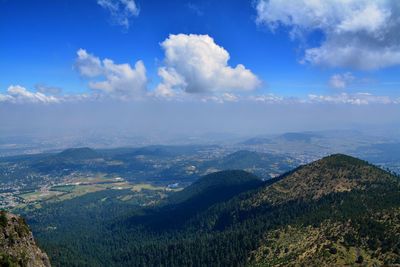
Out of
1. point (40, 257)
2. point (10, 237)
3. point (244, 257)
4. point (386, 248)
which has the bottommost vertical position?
point (244, 257)

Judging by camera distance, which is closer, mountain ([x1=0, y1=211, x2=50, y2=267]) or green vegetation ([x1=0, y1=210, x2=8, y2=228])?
mountain ([x1=0, y1=211, x2=50, y2=267])

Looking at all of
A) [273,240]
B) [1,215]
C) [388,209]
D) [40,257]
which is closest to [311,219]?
[273,240]

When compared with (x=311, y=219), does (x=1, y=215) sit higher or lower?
higher

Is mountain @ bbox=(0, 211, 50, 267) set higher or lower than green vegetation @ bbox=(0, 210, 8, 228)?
lower

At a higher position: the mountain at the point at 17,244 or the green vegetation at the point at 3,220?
the green vegetation at the point at 3,220

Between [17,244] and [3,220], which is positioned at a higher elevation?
[3,220]

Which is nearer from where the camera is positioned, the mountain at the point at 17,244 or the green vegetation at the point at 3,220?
the mountain at the point at 17,244

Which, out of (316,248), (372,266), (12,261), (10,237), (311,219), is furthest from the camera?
(311,219)

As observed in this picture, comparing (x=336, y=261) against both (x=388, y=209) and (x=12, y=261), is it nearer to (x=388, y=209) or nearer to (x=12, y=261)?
(x=388, y=209)
